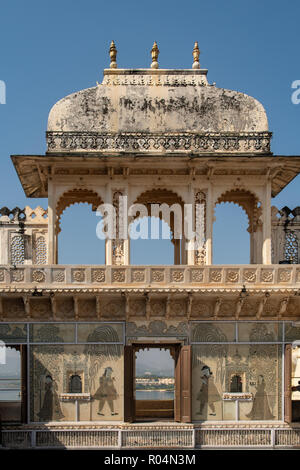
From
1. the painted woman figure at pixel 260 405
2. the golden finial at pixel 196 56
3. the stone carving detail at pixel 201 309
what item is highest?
the golden finial at pixel 196 56

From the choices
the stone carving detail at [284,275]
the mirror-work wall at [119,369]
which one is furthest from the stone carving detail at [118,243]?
the stone carving detail at [284,275]

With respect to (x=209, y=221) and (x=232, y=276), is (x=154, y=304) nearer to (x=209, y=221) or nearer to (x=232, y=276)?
(x=232, y=276)

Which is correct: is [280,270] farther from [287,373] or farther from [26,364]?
[26,364]

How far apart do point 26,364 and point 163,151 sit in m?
6.52

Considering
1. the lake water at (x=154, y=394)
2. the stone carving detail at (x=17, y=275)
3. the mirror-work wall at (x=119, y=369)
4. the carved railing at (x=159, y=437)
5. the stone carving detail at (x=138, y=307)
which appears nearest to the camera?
the carved railing at (x=159, y=437)

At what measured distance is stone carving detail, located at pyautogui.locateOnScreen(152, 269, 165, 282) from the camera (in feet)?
51.1

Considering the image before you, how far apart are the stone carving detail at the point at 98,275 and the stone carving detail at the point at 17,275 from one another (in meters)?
1.77

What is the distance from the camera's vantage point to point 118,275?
15.6 metres

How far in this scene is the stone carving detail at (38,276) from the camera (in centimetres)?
1547

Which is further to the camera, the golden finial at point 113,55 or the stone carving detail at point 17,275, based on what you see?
the golden finial at point 113,55

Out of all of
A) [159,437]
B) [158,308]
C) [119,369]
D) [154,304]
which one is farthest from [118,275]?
[159,437]

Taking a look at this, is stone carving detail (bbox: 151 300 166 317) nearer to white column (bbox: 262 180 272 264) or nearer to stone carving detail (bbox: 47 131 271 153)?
white column (bbox: 262 180 272 264)

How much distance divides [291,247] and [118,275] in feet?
17.6

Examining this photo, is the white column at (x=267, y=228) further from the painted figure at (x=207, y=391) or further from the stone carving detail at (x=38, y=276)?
the stone carving detail at (x=38, y=276)
